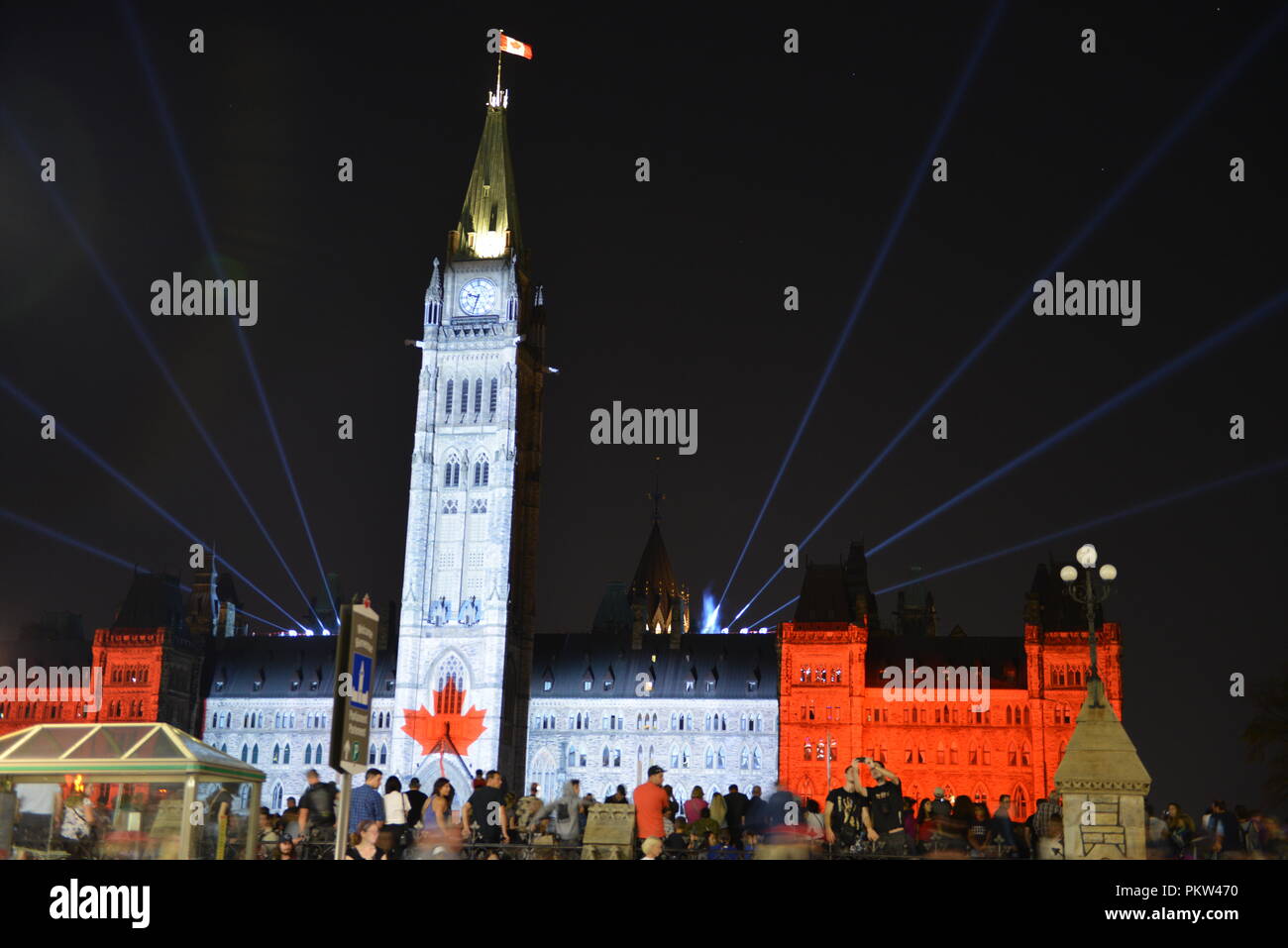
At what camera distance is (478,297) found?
108 m

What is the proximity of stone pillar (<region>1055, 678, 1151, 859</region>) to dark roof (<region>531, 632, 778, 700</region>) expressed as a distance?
8591 centimetres

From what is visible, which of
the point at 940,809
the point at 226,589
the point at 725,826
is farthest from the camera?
the point at 226,589

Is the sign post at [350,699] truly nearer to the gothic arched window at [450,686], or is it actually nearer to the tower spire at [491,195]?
the gothic arched window at [450,686]

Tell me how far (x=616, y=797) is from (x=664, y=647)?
90.7 metres

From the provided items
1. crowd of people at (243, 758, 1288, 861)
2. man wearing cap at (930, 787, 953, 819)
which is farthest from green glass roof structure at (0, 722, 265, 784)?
man wearing cap at (930, 787, 953, 819)

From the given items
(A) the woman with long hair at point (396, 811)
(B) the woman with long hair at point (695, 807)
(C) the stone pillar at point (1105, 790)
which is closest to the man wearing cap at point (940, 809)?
(C) the stone pillar at point (1105, 790)

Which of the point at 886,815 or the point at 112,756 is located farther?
the point at 886,815

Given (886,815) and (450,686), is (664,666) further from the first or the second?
(886,815)

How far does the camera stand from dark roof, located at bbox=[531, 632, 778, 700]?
112 metres

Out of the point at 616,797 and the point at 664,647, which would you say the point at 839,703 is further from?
the point at 616,797

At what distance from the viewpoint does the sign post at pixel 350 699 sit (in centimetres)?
1677

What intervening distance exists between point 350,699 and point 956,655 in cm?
9281

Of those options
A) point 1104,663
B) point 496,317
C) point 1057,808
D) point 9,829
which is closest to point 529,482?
point 496,317

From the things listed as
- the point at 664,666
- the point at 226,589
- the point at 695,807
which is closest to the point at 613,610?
the point at 664,666
